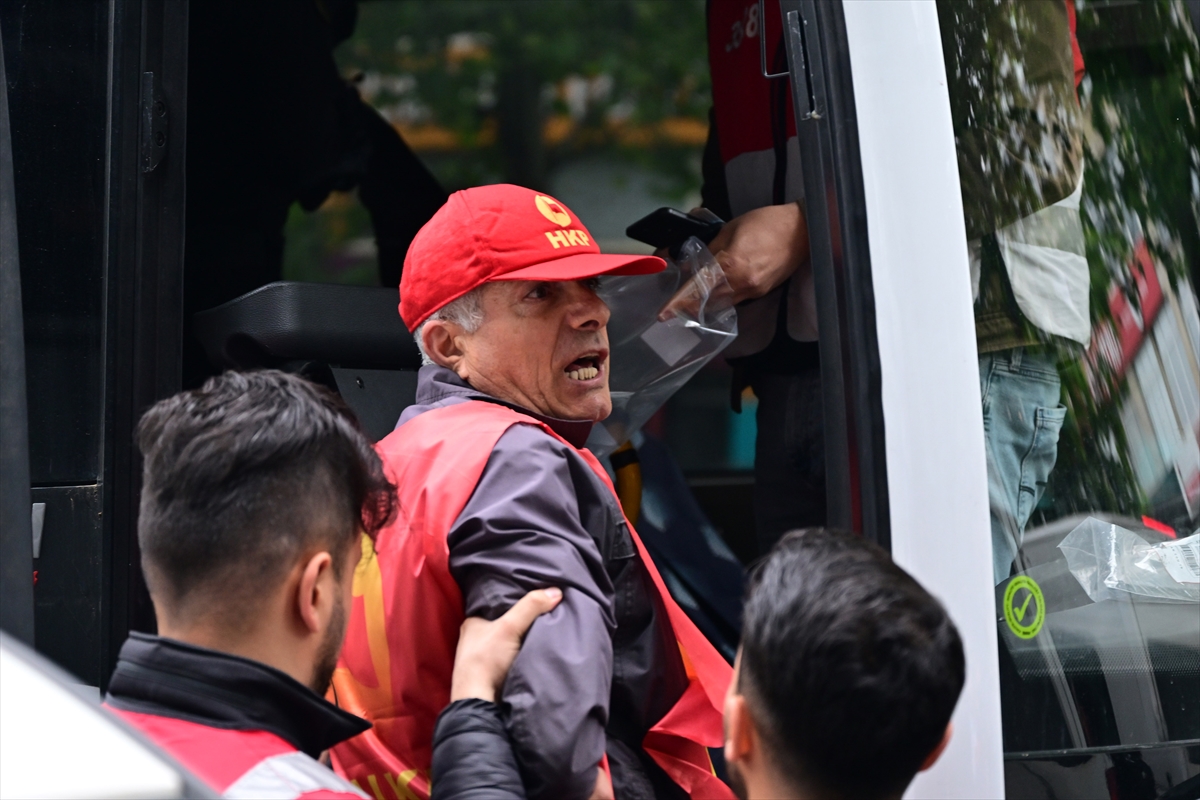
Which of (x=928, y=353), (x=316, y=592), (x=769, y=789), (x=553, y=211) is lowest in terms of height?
(x=769, y=789)

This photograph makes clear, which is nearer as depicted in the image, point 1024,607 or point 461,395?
point 1024,607

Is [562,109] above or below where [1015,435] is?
above

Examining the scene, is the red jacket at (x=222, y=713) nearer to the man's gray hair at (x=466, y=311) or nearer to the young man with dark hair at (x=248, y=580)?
the young man with dark hair at (x=248, y=580)

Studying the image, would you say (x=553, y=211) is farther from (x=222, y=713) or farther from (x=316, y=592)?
(x=222, y=713)

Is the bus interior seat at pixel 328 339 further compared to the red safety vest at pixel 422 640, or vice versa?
the bus interior seat at pixel 328 339

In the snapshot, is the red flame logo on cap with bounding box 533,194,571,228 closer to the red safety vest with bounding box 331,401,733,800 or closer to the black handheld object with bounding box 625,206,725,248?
the red safety vest with bounding box 331,401,733,800

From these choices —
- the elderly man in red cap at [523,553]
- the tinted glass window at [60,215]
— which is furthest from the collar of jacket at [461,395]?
the tinted glass window at [60,215]

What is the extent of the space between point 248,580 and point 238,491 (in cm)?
8

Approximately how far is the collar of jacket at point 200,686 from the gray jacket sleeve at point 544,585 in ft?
1.04

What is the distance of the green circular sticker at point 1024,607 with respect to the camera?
1636 millimetres

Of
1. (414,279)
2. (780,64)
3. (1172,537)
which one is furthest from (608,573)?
(780,64)

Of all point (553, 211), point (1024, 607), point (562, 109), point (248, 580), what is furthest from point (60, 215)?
point (562, 109)

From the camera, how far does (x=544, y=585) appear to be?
146 cm

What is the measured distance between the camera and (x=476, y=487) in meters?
1.54
